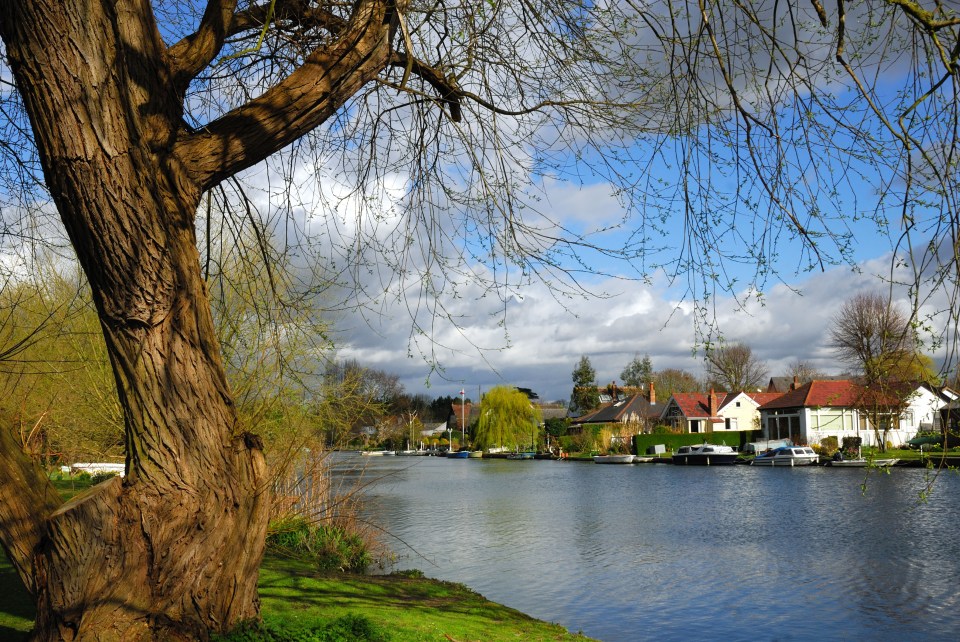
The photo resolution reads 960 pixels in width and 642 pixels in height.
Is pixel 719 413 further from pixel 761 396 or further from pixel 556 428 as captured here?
pixel 556 428

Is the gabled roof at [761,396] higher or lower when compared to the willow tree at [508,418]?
higher

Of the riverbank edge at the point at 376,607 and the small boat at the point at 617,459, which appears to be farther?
the small boat at the point at 617,459

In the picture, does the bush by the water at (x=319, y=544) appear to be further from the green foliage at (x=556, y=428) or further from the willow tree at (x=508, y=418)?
the green foliage at (x=556, y=428)

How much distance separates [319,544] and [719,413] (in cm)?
6121

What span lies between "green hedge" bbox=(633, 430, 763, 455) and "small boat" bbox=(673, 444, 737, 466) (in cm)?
681

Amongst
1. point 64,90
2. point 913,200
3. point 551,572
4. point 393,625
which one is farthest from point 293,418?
point 913,200

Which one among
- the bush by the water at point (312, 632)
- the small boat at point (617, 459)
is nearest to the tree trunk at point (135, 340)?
the bush by the water at point (312, 632)

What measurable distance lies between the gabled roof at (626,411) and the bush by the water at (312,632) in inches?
2717

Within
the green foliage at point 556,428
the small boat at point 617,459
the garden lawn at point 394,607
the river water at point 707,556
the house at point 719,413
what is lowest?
the river water at point 707,556

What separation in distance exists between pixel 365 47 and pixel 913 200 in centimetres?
325

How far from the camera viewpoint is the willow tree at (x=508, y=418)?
75.8 metres

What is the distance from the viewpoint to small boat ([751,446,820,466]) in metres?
44.6

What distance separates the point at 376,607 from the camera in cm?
753

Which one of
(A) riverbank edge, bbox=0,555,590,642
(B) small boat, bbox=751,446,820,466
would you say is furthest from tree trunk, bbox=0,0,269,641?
(B) small boat, bbox=751,446,820,466
